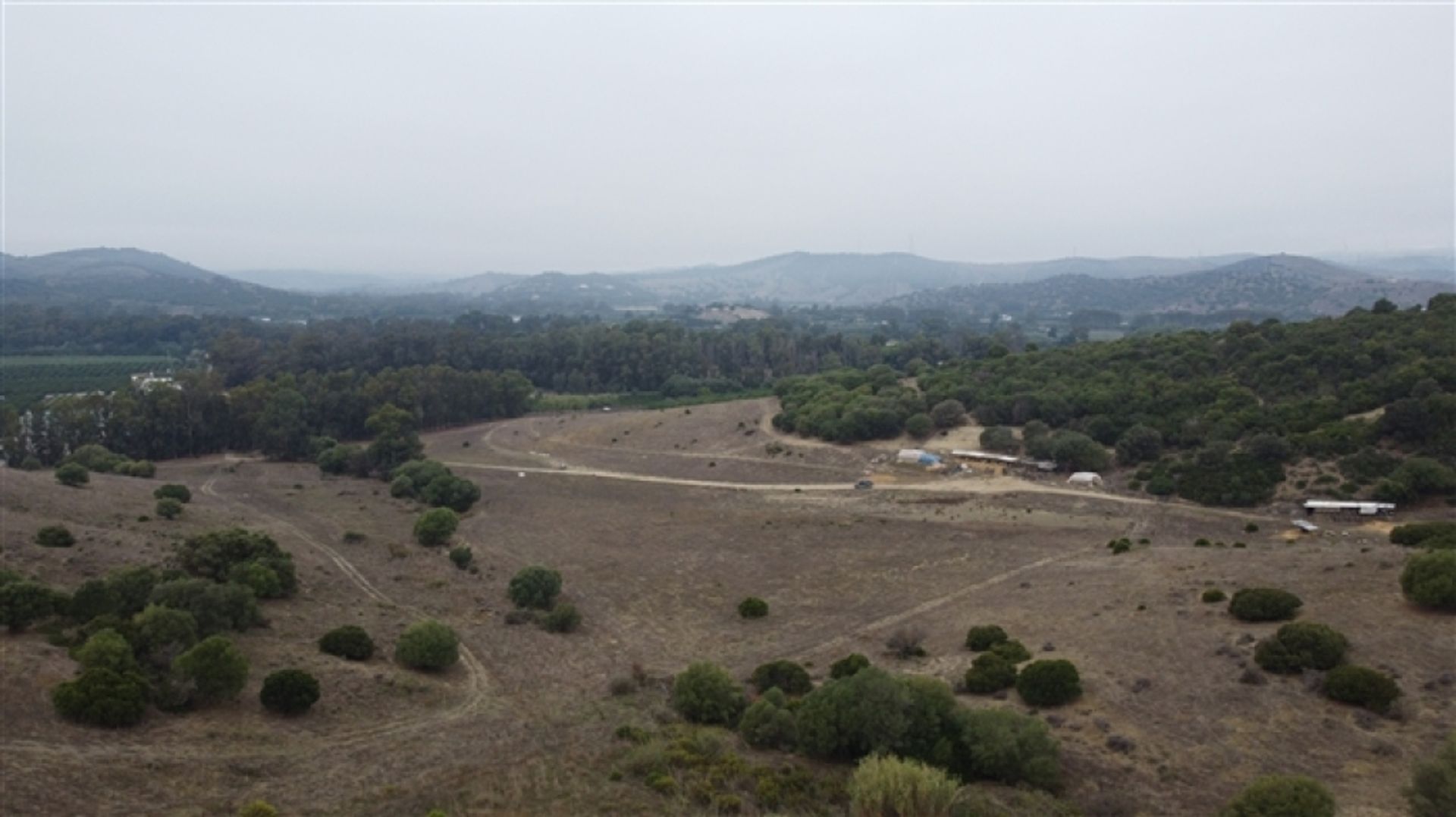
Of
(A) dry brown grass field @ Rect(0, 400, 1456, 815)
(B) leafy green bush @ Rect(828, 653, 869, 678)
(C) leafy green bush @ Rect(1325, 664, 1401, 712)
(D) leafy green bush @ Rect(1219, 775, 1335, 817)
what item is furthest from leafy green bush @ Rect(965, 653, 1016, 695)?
(D) leafy green bush @ Rect(1219, 775, 1335, 817)

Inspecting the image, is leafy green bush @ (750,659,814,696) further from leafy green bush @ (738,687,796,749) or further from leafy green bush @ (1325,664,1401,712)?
leafy green bush @ (1325,664,1401,712)

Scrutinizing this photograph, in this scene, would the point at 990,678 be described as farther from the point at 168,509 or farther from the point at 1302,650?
the point at 168,509

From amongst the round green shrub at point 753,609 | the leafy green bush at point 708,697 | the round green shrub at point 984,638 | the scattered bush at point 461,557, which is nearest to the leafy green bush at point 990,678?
the round green shrub at point 984,638

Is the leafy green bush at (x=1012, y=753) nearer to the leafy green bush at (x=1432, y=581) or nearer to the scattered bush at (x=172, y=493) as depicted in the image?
the leafy green bush at (x=1432, y=581)

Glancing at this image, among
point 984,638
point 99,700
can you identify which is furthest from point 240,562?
point 984,638

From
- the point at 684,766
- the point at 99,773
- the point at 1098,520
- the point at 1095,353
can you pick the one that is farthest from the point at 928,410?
the point at 99,773

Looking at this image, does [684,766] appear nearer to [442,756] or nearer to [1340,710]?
[442,756]
